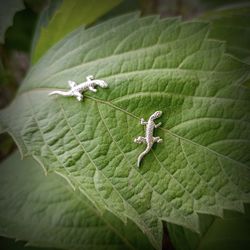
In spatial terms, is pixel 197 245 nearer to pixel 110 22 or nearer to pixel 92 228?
pixel 92 228

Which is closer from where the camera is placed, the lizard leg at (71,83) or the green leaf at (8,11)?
the lizard leg at (71,83)

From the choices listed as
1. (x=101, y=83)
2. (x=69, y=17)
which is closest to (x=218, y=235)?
(x=101, y=83)

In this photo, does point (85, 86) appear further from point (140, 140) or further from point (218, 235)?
point (218, 235)

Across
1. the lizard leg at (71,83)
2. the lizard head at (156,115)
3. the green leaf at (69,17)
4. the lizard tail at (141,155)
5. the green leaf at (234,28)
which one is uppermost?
the green leaf at (69,17)

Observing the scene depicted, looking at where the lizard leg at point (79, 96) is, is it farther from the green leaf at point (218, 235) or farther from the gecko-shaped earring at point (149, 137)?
the green leaf at point (218, 235)

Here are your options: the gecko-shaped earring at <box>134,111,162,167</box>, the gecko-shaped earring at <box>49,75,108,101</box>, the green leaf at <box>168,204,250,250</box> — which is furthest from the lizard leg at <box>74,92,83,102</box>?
the green leaf at <box>168,204,250,250</box>

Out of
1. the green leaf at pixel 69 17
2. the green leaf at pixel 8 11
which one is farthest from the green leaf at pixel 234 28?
the green leaf at pixel 8 11
